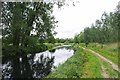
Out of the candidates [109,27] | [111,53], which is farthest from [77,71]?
[109,27]

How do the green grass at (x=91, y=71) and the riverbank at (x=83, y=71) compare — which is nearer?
the riverbank at (x=83, y=71)

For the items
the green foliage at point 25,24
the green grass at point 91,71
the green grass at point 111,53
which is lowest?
the green grass at point 91,71

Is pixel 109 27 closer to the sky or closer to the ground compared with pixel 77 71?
closer to the sky

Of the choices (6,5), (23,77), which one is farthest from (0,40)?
(23,77)

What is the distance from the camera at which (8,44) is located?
128 feet

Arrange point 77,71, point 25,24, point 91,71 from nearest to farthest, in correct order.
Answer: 1. point 77,71
2. point 91,71
3. point 25,24

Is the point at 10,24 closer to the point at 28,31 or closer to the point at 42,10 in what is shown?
the point at 28,31

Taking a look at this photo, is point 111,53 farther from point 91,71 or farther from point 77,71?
point 77,71

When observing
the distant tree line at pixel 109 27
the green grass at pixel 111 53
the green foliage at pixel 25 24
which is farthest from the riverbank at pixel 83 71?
the distant tree line at pixel 109 27

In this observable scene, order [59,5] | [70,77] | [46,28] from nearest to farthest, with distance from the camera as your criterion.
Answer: [70,77], [59,5], [46,28]

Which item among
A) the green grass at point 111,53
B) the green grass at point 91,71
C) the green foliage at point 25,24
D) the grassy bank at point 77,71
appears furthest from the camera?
the green foliage at point 25,24

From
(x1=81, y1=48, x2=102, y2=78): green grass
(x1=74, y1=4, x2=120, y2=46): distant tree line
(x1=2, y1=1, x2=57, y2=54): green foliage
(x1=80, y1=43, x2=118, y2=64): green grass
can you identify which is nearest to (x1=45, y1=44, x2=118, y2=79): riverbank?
(x1=81, y1=48, x2=102, y2=78): green grass

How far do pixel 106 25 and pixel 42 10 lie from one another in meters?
32.2

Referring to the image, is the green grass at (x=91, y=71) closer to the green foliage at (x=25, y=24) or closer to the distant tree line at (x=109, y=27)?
the green foliage at (x=25, y=24)
